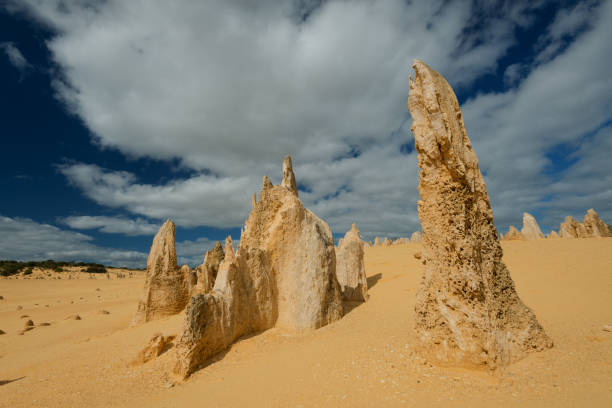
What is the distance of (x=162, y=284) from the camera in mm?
10672

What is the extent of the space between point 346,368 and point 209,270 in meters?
9.18

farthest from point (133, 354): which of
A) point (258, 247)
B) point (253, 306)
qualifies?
point (258, 247)

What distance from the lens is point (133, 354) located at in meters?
6.78

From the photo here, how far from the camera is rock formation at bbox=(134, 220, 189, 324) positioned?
1042 cm

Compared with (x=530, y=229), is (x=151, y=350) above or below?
below

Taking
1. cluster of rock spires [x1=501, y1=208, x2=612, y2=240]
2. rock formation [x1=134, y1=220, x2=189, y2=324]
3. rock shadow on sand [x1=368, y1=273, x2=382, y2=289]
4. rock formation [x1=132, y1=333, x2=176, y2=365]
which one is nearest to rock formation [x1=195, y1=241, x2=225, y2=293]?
rock formation [x1=134, y1=220, x2=189, y2=324]

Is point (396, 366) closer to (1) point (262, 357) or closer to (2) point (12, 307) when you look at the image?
(1) point (262, 357)

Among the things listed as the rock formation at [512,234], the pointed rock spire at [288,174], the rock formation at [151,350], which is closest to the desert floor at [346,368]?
the rock formation at [151,350]

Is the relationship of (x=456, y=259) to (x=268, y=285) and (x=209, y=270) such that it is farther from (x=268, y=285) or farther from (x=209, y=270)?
(x=209, y=270)

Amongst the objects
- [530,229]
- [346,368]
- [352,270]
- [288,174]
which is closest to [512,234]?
[530,229]

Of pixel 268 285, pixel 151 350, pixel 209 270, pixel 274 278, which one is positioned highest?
pixel 209 270

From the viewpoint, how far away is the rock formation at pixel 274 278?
250 inches

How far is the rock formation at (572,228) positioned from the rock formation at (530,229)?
186 cm

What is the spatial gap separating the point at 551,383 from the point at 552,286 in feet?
22.8
